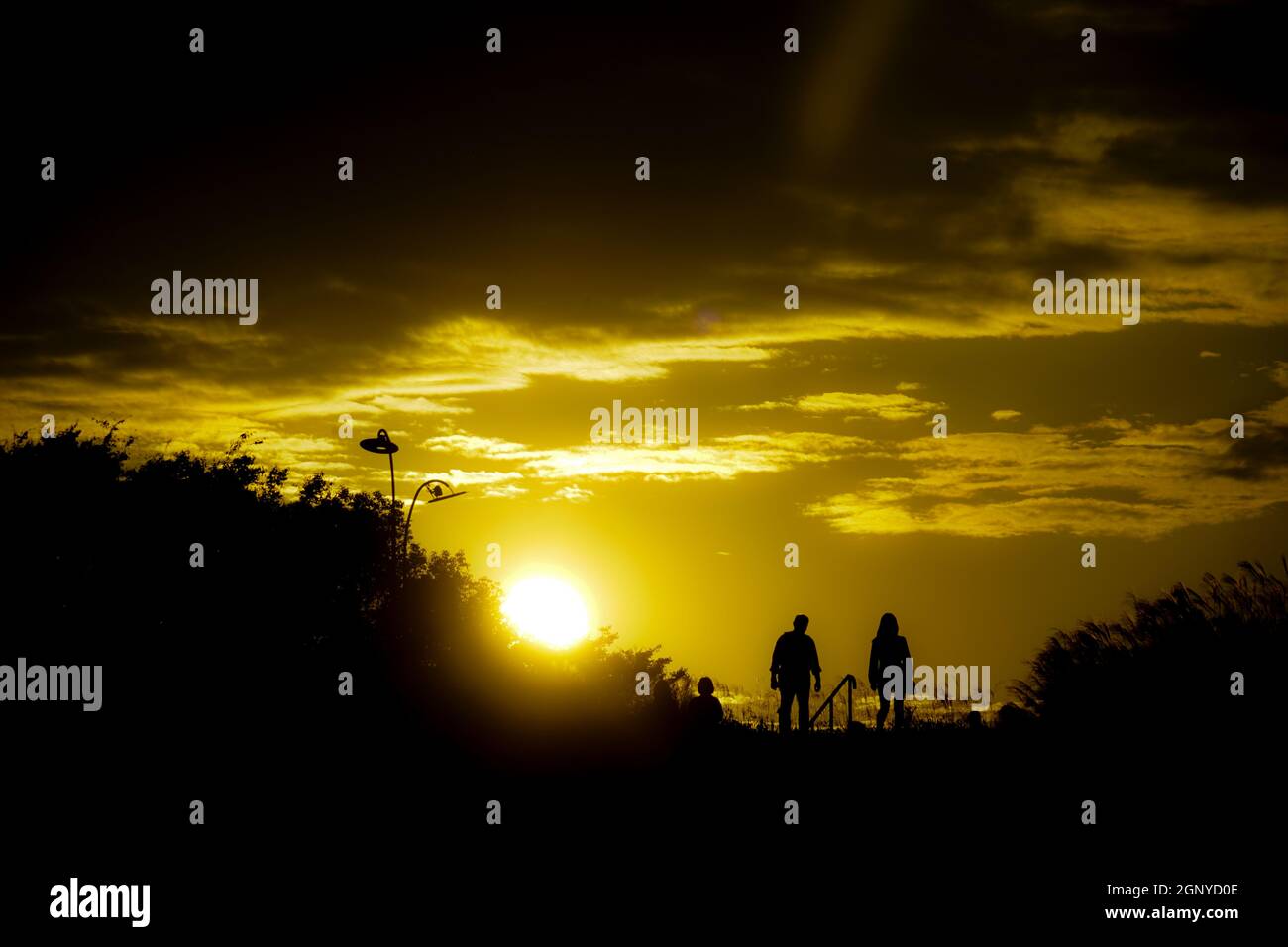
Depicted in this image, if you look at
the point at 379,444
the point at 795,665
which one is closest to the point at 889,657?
the point at 795,665

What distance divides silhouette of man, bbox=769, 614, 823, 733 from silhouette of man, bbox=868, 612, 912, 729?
36.2 inches

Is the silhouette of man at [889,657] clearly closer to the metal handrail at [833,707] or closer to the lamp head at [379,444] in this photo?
the metal handrail at [833,707]

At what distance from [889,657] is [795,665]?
1.37m

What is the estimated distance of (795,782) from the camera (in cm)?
1652

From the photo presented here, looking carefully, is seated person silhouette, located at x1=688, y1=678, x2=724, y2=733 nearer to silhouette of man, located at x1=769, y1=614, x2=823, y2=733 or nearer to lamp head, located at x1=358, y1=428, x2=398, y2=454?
silhouette of man, located at x1=769, y1=614, x2=823, y2=733

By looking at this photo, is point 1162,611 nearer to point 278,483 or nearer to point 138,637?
point 138,637

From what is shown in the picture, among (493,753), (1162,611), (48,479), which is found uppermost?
(48,479)

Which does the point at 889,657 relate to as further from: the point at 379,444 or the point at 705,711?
the point at 379,444

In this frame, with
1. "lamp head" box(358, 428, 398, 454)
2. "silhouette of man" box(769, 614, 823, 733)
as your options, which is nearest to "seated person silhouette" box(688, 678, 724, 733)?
"silhouette of man" box(769, 614, 823, 733)
